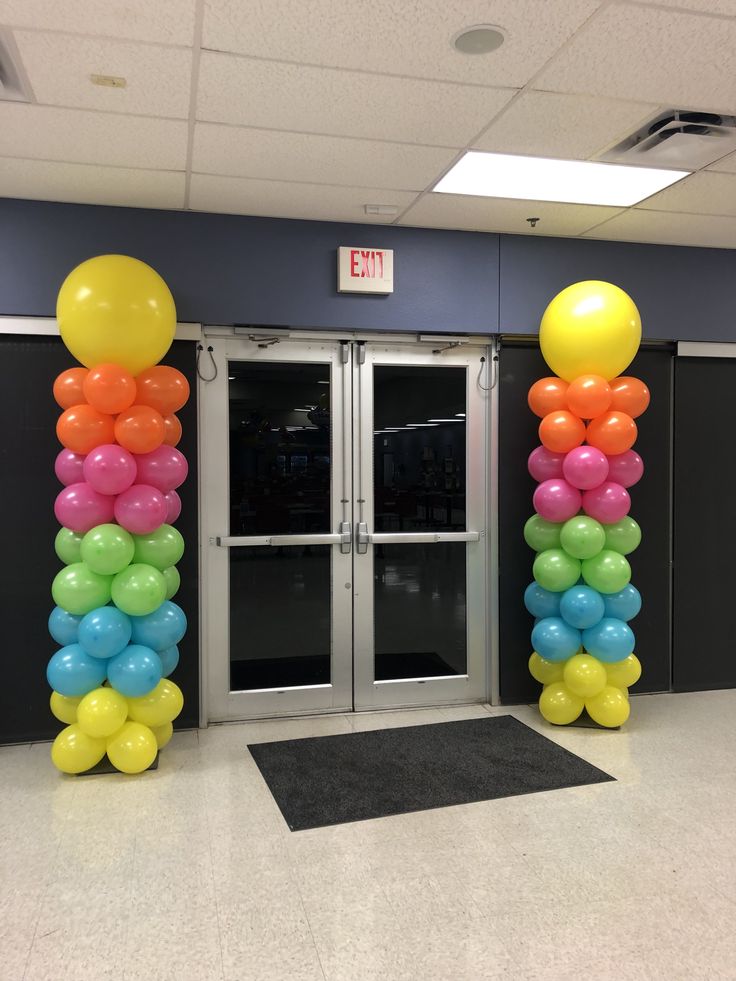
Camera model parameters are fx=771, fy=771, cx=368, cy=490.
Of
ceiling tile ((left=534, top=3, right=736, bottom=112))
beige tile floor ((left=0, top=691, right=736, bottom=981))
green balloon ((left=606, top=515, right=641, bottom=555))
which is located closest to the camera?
beige tile floor ((left=0, top=691, right=736, bottom=981))

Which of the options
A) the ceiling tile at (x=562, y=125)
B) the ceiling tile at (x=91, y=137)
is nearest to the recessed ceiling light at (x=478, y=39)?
the ceiling tile at (x=562, y=125)

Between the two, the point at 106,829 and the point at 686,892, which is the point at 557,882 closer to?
the point at 686,892

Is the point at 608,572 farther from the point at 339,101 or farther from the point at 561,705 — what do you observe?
the point at 339,101

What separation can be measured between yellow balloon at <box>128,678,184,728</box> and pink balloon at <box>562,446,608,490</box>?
2.29 m

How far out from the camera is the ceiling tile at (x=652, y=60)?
245 cm

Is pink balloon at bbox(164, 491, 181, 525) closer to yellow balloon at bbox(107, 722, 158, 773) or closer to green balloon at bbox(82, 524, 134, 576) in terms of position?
green balloon at bbox(82, 524, 134, 576)

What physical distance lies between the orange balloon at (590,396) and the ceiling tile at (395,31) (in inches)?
63.6

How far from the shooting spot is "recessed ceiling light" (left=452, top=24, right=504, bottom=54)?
2480 millimetres

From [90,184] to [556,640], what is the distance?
3.32 meters

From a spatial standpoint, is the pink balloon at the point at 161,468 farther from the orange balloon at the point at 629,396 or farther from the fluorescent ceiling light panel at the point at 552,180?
the orange balloon at the point at 629,396

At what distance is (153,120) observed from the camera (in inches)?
123

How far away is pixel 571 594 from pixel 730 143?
7.35 feet

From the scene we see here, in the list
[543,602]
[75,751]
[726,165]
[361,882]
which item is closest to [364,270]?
[726,165]

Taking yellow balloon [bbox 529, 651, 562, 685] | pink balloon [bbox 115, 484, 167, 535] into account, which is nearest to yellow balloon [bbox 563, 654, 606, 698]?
yellow balloon [bbox 529, 651, 562, 685]
